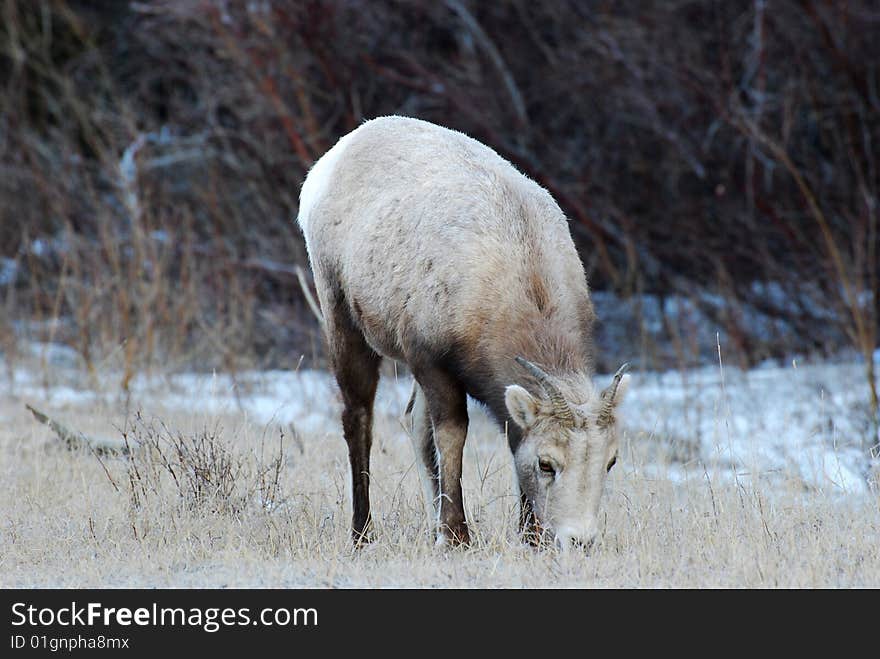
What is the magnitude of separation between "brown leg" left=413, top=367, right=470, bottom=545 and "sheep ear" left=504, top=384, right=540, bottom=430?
17.7 inches

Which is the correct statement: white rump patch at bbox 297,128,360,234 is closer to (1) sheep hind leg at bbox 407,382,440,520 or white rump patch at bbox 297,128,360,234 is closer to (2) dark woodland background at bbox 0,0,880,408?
(1) sheep hind leg at bbox 407,382,440,520

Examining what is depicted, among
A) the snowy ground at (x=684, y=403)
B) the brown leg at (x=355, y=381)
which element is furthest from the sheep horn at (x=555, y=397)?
the snowy ground at (x=684, y=403)

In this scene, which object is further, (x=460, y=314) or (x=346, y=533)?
(x=346, y=533)

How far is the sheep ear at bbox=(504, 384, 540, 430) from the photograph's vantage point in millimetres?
5387

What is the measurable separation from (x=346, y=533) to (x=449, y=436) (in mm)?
877

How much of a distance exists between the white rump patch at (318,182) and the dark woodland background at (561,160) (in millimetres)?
4747

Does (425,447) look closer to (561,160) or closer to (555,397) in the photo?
(555,397)

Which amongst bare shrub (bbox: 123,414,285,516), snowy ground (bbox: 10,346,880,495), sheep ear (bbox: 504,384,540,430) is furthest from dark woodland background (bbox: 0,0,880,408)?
sheep ear (bbox: 504,384,540,430)

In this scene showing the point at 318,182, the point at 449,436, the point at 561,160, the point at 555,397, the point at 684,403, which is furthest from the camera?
the point at 561,160

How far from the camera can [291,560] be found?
5777 millimetres

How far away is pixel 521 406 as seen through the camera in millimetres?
5441

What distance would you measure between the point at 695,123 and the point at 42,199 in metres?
8.27

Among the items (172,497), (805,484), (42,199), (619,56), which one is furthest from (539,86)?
(172,497)

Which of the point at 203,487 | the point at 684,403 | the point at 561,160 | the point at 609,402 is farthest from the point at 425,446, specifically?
the point at 561,160
